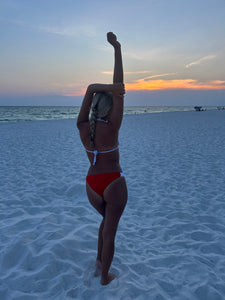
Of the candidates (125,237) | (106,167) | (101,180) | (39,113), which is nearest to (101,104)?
(106,167)

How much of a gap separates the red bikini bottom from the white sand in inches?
42.2

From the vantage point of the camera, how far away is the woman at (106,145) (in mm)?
1905

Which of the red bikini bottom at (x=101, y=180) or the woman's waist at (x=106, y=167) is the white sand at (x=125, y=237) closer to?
the red bikini bottom at (x=101, y=180)

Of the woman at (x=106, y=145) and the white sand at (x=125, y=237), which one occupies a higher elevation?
the woman at (x=106, y=145)

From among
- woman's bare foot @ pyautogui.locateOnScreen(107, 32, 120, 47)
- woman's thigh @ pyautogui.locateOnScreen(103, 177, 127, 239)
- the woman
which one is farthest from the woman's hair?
woman's thigh @ pyautogui.locateOnScreen(103, 177, 127, 239)

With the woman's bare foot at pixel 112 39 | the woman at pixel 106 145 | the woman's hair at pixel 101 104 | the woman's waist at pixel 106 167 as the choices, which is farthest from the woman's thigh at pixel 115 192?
the woman's bare foot at pixel 112 39

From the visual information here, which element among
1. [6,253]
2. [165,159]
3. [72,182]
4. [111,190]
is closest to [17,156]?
[72,182]

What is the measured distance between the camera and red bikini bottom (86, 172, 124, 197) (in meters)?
2.05

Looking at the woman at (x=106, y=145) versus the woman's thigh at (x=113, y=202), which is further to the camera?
the woman's thigh at (x=113, y=202)

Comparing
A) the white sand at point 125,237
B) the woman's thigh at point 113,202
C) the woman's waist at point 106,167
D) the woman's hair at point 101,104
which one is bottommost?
the white sand at point 125,237

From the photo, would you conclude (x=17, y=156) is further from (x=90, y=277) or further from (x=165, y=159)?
(x=90, y=277)

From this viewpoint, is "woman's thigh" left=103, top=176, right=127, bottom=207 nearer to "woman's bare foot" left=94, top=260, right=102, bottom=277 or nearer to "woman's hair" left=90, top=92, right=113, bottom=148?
"woman's hair" left=90, top=92, right=113, bottom=148

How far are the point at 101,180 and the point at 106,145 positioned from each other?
0.33 m

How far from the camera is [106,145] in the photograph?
201 cm
